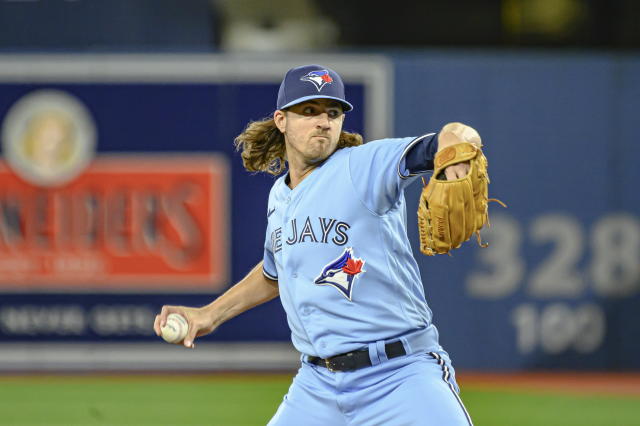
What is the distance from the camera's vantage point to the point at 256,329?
31.9 ft

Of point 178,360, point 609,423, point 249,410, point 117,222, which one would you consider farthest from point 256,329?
point 609,423

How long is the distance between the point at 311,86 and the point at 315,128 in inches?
5.6

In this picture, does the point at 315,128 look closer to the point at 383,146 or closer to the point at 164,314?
the point at 383,146

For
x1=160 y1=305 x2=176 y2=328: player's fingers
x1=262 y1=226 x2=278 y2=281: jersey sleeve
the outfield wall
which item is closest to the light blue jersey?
x1=262 y1=226 x2=278 y2=281: jersey sleeve

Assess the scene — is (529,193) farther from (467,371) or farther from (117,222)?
(117,222)

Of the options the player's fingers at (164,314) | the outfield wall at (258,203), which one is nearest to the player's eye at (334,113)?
the player's fingers at (164,314)

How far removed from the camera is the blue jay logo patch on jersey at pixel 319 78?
3.40m

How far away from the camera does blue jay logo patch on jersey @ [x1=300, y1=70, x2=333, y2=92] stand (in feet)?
11.2

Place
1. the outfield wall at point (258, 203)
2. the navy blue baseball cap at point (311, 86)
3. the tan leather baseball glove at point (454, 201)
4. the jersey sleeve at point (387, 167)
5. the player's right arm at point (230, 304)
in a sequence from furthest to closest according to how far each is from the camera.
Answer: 1. the outfield wall at point (258, 203)
2. the player's right arm at point (230, 304)
3. the navy blue baseball cap at point (311, 86)
4. the jersey sleeve at point (387, 167)
5. the tan leather baseball glove at point (454, 201)

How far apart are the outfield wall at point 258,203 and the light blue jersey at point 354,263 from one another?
628 centimetres

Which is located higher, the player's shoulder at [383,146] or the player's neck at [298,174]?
the player's shoulder at [383,146]

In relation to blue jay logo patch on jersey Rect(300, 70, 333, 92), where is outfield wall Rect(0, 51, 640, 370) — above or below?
below

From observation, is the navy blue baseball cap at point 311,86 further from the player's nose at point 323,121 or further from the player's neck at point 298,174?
the player's neck at point 298,174

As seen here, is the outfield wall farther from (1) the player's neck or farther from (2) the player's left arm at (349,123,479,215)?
(2) the player's left arm at (349,123,479,215)
